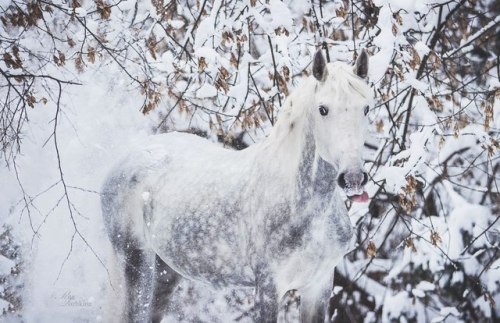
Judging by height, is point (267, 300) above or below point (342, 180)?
below

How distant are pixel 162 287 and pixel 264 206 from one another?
1440mm

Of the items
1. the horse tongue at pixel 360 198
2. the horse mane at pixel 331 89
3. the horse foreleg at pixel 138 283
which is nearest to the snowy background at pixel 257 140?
the horse foreleg at pixel 138 283

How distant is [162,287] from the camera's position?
369 centimetres

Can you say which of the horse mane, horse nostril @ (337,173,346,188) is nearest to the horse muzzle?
horse nostril @ (337,173,346,188)

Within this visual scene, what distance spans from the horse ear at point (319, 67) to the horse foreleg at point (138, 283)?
178cm

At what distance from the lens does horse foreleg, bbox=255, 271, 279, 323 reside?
251 cm

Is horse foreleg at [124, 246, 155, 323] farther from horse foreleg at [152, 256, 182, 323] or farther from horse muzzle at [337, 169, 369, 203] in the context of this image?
horse muzzle at [337, 169, 369, 203]

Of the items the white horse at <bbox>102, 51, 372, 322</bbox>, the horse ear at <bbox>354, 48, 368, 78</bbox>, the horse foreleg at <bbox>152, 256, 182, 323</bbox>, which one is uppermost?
the horse ear at <bbox>354, 48, 368, 78</bbox>

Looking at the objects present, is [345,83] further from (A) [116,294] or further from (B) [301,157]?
(A) [116,294]

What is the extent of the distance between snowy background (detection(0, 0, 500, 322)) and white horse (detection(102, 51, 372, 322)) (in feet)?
2.68

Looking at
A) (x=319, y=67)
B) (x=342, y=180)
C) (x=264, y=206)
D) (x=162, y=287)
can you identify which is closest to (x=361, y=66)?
(x=319, y=67)

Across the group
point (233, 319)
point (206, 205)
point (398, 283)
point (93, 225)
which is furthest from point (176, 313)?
point (206, 205)

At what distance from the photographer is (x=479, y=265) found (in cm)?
516

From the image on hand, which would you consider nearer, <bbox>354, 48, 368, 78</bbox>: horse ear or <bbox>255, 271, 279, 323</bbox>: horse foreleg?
<bbox>354, 48, 368, 78</bbox>: horse ear
